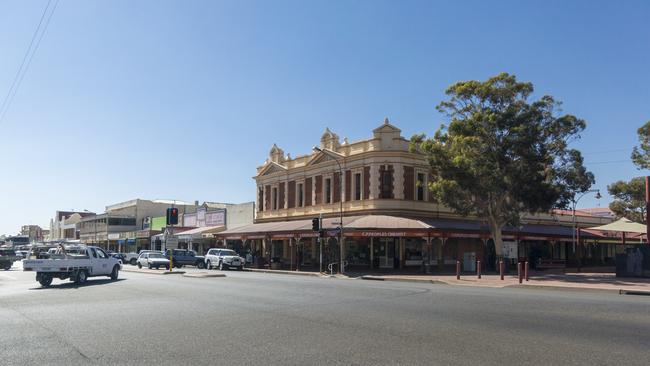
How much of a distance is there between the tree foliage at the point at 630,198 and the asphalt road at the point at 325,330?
112ft

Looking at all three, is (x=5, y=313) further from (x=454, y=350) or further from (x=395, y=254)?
(x=395, y=254)

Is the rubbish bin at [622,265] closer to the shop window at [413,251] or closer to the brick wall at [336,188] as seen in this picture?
the shop window at [413,251]

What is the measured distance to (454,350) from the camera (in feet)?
29.1

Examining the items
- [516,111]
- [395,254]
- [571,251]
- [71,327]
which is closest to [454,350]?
[71,327]

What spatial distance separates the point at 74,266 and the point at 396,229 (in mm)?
18495

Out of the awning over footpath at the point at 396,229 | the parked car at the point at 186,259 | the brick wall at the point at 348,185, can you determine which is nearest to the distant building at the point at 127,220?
the parked car at the point at 186,259

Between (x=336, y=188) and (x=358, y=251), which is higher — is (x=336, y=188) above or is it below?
above

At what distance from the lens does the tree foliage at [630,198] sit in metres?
45.9

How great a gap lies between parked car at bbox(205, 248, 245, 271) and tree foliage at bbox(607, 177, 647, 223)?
31567 millimetres

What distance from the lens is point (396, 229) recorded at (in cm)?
3509

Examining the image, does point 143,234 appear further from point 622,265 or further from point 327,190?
point 622,265

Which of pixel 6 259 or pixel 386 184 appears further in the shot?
pixel 6 259

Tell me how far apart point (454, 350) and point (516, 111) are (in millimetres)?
25066

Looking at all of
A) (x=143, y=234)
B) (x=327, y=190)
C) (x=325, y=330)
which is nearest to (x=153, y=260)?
(x=327, y=190)
